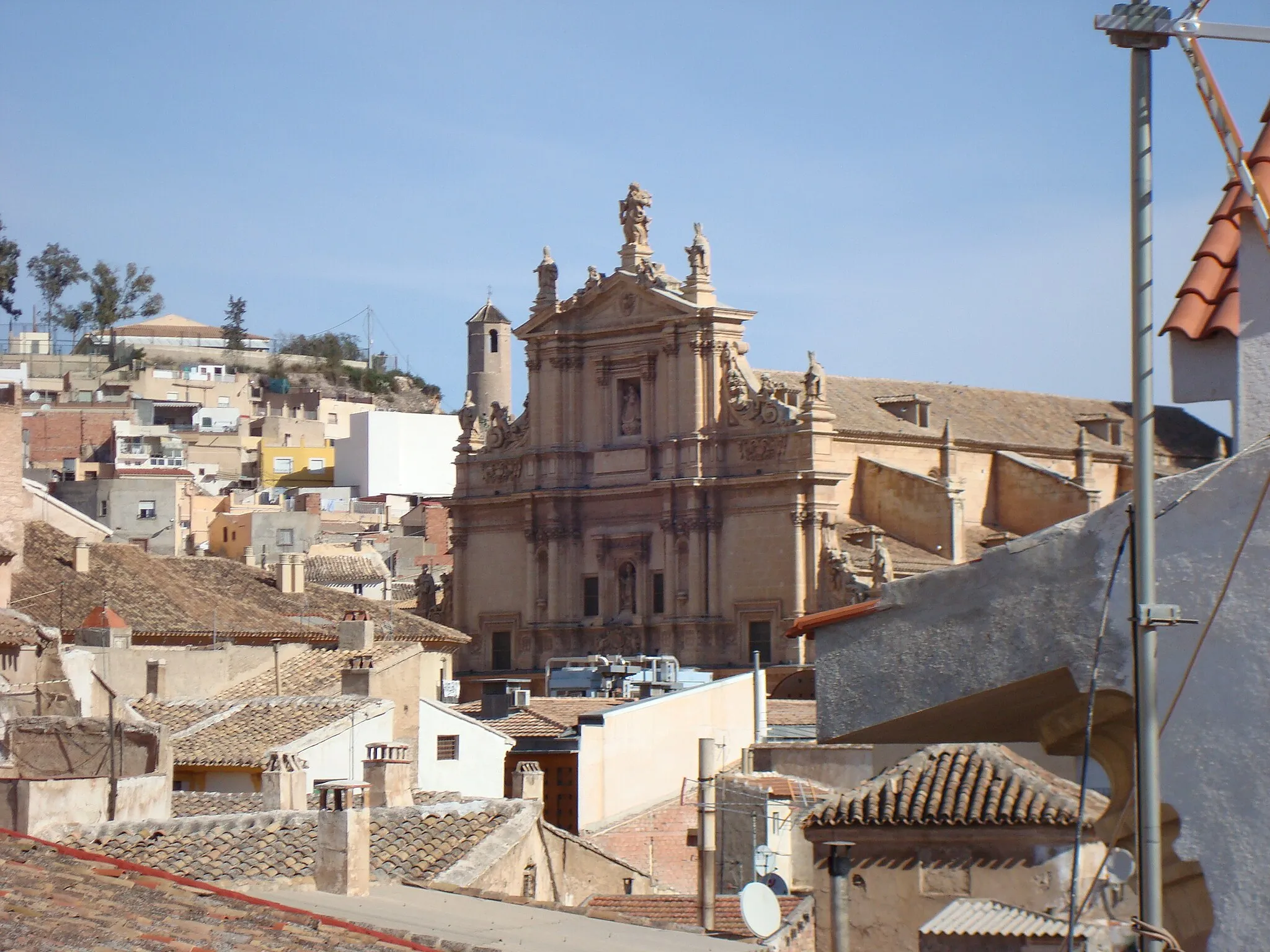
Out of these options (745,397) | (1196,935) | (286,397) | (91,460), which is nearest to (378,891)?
→ (1196,935)

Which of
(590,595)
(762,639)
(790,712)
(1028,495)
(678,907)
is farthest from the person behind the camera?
(1028,495)

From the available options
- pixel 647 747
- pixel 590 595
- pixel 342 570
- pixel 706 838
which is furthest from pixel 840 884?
pixel 342 570

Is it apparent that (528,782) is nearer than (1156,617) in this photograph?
No

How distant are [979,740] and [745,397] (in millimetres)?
48453

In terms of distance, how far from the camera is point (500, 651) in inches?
2452

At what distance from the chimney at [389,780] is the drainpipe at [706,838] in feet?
12.2

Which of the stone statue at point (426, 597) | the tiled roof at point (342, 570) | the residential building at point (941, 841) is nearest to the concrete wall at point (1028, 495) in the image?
the stone statue at point (426, 597)

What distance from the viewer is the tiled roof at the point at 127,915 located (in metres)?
9.77

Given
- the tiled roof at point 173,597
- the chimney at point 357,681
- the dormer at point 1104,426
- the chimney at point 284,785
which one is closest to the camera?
the chimney at point 284,785

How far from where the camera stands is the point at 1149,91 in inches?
324

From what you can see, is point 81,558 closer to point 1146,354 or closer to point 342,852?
point 342,852

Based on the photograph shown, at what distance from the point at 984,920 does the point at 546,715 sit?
812 inches

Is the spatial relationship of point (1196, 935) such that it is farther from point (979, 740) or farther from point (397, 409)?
point (397, 409)

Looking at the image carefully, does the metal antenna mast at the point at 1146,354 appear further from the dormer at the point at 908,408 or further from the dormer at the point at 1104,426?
the dormer at the point at 1104,426
